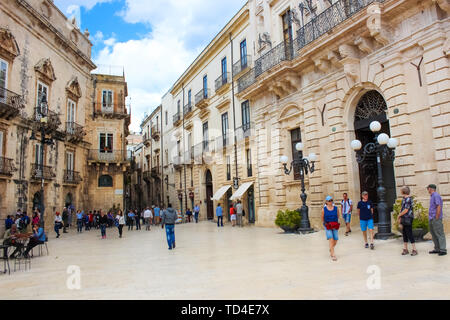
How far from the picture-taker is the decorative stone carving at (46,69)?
20.0 meters

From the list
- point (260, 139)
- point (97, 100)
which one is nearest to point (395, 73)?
point (260, 139)

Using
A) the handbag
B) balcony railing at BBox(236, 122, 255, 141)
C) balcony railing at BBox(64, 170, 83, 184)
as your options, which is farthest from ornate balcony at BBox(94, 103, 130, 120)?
the handbag

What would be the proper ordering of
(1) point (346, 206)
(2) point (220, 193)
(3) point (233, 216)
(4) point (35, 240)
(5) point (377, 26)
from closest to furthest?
(4) point (35, 240)
(5) point (377, 26)
(1) point (346, 206)
(3) point (233, 216)
(2) point (220, 193)

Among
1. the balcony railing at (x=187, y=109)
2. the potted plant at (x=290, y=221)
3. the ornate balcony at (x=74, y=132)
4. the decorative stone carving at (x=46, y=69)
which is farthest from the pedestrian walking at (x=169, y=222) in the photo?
the balcony railing at (x=187, y=109)

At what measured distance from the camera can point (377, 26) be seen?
11516mm

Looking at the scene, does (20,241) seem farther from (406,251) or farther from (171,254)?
(406,251)

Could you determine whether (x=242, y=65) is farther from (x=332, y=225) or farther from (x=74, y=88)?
(x=332, y=225)

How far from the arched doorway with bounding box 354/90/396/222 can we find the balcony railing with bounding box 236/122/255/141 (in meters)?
7.95

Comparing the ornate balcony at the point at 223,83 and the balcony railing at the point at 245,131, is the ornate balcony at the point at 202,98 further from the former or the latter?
the balcony railing at the point at 245,131

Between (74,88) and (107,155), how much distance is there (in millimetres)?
6528

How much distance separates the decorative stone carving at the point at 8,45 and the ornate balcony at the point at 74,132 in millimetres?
6208

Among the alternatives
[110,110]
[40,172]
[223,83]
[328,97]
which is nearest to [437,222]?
[328,97]
